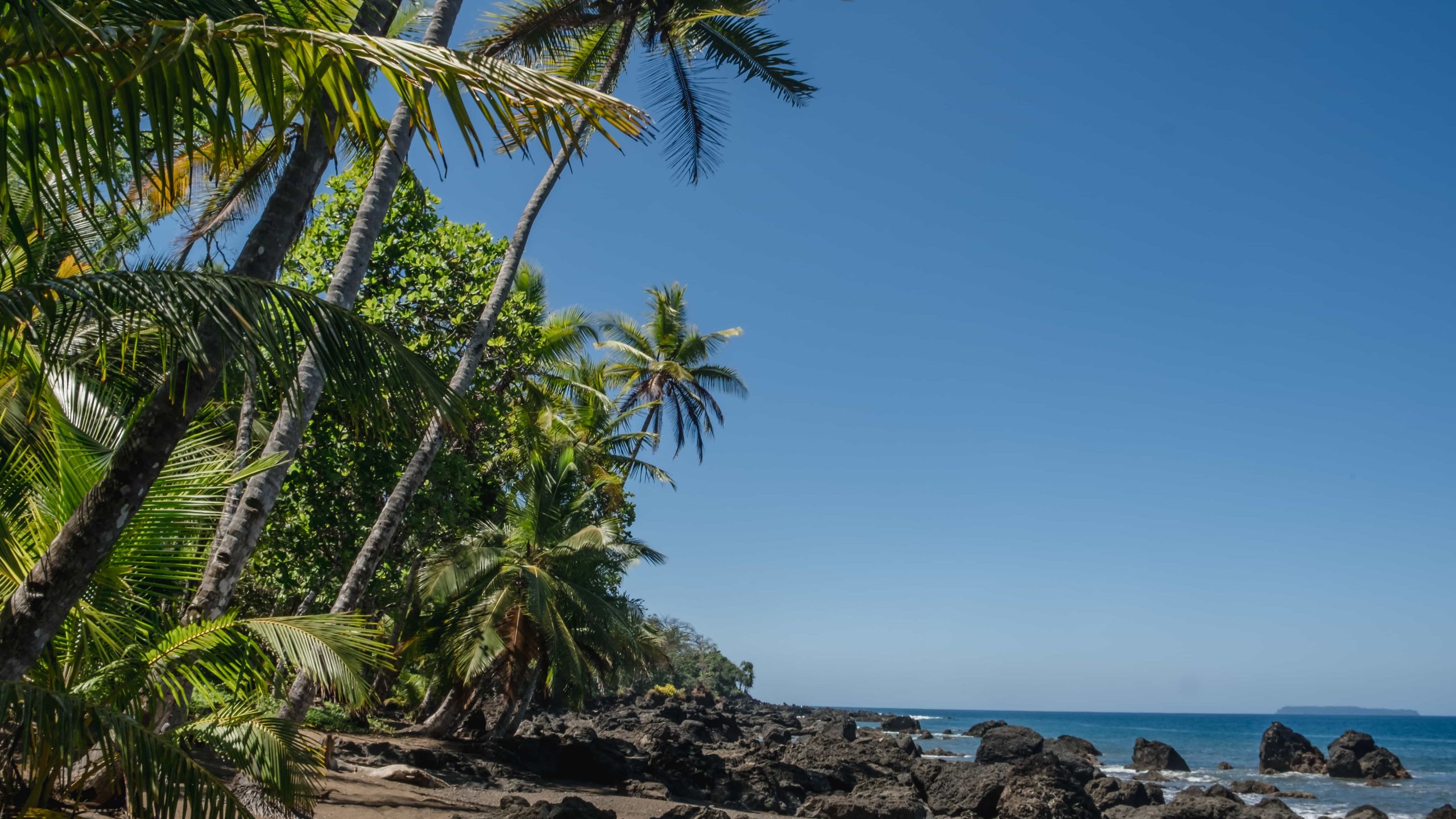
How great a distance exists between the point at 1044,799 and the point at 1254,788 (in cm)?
1667

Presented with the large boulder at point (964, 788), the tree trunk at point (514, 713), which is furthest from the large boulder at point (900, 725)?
the tree trunk at point (514, 713)

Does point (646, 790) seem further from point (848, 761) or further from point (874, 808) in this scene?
point (848, 761)

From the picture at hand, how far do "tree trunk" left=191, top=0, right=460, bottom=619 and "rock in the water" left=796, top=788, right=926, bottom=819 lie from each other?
9.30 metres

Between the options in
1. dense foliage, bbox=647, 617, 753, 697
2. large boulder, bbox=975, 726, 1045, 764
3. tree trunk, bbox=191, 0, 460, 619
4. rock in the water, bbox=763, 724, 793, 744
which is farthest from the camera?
dense foliage, bbox=647, 617, 753, 697

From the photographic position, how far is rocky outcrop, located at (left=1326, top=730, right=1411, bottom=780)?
31.9 m

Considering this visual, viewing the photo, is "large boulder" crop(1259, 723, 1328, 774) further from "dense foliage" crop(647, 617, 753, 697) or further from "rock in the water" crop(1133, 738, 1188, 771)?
"dense foliage" crop(647, 617, 753, 697)

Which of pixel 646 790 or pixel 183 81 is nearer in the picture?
pixel 183 81

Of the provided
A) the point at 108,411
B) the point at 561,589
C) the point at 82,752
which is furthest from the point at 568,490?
the point at 82,752

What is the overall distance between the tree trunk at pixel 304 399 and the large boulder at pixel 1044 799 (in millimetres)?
12043

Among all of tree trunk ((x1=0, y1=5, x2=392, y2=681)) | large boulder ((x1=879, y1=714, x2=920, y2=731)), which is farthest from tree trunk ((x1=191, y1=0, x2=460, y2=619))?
large boulder ((x1=879, y1=714, x2=920, y2=731))

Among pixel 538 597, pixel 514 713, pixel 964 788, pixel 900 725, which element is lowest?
pixel 900 725

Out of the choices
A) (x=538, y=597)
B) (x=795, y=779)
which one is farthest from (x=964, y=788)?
(x=538, y=597)

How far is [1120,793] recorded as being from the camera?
19.7 meters

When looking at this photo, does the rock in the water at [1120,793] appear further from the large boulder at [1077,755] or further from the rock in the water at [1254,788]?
the rock in the water at [1254,788]
